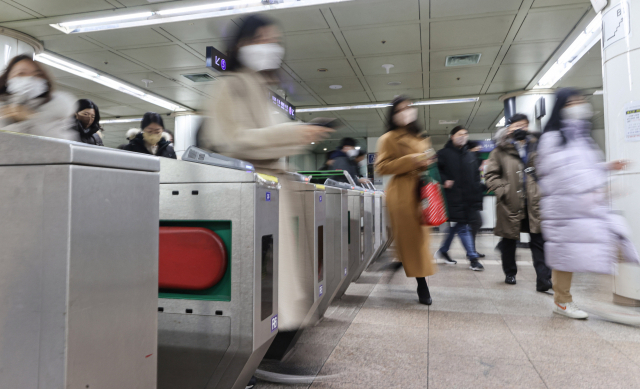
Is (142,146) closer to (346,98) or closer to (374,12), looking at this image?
(374,12)

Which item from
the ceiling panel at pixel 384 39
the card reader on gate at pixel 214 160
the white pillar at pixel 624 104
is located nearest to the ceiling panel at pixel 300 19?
the ceiling panel at pixel 384 39

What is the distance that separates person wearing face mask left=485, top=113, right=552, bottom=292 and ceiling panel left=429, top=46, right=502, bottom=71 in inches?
136

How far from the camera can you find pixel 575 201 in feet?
9.09

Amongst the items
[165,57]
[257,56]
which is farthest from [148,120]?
[165,57]

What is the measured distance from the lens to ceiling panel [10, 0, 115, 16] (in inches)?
211

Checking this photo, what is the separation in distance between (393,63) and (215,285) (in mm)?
6973

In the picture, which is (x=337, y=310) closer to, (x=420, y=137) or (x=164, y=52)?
(x=420, y=137)

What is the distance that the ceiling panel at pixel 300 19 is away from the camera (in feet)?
18.5

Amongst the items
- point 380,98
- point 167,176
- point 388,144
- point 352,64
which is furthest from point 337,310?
point 380,98

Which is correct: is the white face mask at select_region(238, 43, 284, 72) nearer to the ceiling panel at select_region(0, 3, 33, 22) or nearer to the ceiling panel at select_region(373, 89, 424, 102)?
the ceiling panel at select_region(0, 3, 33, 22)

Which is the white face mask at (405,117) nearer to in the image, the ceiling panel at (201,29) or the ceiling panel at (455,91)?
the ceiling panel at (201,29)

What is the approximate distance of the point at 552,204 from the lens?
114 inches

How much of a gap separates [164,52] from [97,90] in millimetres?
3202

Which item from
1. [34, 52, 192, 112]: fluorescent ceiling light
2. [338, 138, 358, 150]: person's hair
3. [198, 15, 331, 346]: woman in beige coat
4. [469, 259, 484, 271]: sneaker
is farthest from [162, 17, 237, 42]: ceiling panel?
[198, 15, 331, 346]: woman in beige coat
